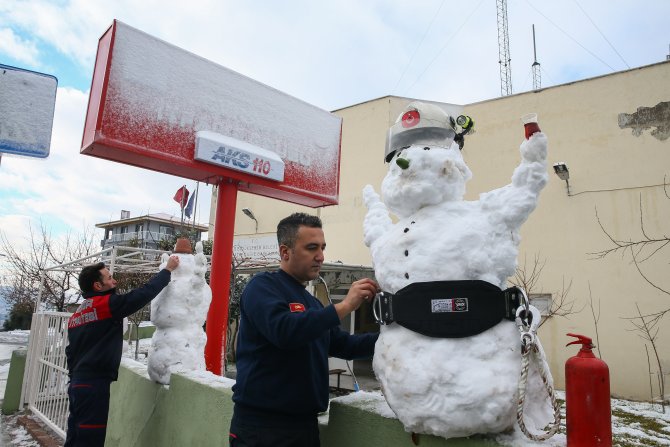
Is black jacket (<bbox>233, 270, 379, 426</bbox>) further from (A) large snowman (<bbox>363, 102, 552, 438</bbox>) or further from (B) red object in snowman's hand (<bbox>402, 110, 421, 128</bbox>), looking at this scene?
(B) red object in snowman's hand (<bbox>402, 110, 421, 128</bbox>)

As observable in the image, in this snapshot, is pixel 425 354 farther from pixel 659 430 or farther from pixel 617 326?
pixel 617 326

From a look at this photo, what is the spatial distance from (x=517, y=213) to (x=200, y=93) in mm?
4344

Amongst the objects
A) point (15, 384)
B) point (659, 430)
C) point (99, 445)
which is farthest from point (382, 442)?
point (15, 384)

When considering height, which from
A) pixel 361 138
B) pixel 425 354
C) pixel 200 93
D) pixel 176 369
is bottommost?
pixel 176 369

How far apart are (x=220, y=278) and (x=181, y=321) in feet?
4.50

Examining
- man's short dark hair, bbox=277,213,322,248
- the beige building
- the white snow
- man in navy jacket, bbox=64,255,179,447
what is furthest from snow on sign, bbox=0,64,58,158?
the beige building

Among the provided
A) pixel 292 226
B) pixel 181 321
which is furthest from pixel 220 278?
pixel 292 226

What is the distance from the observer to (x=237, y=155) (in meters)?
5.29

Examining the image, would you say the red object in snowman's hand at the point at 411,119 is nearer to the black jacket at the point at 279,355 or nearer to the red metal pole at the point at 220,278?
the black jacket at the point at 279,355

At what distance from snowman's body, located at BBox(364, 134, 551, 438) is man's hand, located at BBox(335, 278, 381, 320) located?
0.05 m

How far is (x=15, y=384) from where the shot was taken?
658cm

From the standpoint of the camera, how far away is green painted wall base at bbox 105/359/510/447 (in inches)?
74.1

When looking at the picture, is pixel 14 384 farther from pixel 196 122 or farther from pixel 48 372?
pixel 196 122

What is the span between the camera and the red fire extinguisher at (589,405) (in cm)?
134
